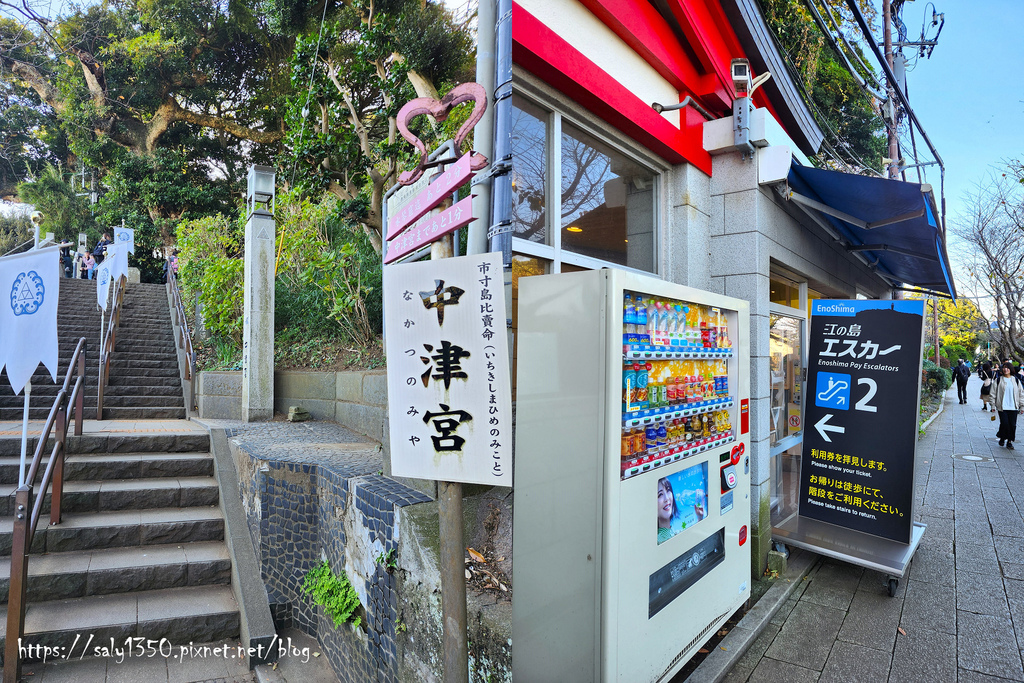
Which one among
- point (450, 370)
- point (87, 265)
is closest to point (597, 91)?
point (450, 370)

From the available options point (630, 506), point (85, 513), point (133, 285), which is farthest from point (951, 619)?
point (133, 285)

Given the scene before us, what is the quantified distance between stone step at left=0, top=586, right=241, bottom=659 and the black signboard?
5.11 m

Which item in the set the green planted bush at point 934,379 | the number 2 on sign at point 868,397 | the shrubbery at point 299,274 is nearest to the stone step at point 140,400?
the shrubbery at point 299,274

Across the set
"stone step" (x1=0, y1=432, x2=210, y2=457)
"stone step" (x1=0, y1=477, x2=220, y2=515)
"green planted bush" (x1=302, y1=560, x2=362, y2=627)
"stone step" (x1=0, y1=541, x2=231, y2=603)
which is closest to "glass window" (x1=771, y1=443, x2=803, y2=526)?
"green planted bush" (x1=302, y1=560, x2=362, y2=627)

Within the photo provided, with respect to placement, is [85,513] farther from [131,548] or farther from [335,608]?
[335,608]

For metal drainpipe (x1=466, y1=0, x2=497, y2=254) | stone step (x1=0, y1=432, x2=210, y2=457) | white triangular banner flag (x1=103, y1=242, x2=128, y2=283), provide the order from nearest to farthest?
metal drainpipe (x1=466, y1=0, x2=497, y2=254)
stone step (x1=0, y1=432, x2=210, y2=457)
white triangular banner flag (x1=103, y1=242, x2=128, y2=283)

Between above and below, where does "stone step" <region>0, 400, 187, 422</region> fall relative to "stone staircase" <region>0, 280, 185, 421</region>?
below

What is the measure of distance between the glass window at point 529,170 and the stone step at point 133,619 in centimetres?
379

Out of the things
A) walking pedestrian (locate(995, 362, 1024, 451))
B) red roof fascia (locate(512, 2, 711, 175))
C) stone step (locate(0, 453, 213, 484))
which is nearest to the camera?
red roof fascia (locate(512, 2, 711, 175))

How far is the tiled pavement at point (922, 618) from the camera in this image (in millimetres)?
3189

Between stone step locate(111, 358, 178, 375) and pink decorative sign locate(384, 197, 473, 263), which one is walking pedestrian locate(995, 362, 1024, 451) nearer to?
pink decorative sign locate(384, 197, 473, 263)

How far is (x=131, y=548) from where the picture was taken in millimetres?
4598

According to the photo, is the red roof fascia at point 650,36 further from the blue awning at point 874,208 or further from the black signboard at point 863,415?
the black signboard at point 863,415

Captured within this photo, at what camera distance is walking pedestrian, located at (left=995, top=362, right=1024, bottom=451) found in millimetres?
10102
